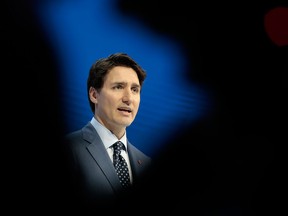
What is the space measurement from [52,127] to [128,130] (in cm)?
32

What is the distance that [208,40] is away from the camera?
2.23 m

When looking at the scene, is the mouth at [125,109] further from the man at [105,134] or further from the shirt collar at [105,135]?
the shirt collar at [105,135]

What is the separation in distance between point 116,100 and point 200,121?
49 cm

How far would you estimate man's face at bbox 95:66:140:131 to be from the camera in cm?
184

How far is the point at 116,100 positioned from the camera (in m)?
1.85

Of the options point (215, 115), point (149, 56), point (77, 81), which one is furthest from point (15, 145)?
point (215, 115)

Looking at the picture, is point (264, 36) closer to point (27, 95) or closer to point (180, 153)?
point (180, 153)

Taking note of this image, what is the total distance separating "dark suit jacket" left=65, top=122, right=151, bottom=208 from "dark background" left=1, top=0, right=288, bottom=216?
62 mm

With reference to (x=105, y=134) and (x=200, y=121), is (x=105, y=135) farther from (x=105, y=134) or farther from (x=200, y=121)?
(x=200, y=121)

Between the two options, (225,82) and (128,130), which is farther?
(225,82)

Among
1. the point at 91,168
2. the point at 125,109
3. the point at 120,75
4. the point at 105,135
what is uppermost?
the point at 120,75

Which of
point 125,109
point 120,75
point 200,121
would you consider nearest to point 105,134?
point 125,109

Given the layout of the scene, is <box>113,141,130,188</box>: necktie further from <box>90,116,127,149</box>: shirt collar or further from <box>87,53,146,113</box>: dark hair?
<box>87,53,146,113</box>: dark hair

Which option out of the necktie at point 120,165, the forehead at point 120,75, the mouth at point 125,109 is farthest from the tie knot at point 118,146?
the forehead at point 120,75
